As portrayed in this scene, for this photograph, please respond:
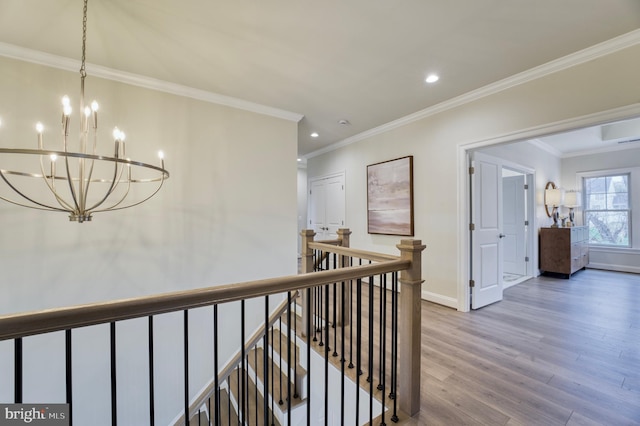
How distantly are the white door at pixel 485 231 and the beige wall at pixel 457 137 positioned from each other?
0.70 feet

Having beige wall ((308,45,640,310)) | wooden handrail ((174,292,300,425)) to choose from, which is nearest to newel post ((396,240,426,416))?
wooden handrail ((174,292,300,425))

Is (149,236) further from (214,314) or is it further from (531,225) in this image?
(531,225)

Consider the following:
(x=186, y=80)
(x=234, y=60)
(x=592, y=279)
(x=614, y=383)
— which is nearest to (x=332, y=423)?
(x=614, y=383)

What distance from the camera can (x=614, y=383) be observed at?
76.6 inches

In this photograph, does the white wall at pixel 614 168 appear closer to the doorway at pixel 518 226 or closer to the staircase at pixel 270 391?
the doorway at pixel 518 226

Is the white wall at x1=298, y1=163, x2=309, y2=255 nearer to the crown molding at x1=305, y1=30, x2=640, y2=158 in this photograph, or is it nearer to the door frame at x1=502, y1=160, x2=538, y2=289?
the crown molding at x1=305, y1=30, x2=640, y2=158

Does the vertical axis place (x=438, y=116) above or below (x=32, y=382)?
above

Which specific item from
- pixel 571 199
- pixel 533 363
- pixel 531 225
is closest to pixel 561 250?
pixel 531 225

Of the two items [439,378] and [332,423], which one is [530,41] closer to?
[439,378]

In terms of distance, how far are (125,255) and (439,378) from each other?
3.07 m

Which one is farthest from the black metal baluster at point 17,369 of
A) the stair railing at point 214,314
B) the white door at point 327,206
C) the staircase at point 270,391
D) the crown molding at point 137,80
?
the white door at point 327,206

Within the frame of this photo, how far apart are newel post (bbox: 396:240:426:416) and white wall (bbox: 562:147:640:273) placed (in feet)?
22.2

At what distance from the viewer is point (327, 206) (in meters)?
5.69

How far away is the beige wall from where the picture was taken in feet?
7.47
